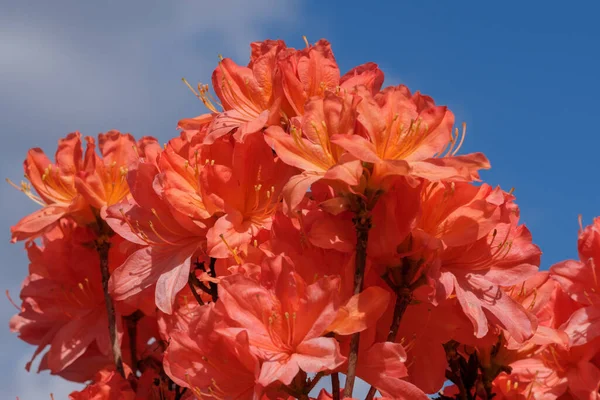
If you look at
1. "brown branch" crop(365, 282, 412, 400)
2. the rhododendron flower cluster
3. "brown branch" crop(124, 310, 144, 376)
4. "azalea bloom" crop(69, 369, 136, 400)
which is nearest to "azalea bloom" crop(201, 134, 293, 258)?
the rhododendron flower cluster

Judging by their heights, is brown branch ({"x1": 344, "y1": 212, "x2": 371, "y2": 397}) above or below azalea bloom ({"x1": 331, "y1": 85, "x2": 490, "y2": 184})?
below

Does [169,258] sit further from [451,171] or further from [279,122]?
[451,171]

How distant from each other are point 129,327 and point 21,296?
1.80 feet

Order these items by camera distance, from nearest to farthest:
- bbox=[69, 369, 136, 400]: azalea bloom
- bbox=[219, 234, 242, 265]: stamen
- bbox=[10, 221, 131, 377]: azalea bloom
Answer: bbox=[219, 234, 242, 265]: stamen
bbox=[69, 369, 136, 400]: azalea bloom
bbox=[10, 221, 131, 377]: azalea bloom

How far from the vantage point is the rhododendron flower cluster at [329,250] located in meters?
2.02

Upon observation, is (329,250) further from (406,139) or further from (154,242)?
(154,242)

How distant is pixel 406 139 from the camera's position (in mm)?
2195

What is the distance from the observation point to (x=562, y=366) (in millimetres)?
3156

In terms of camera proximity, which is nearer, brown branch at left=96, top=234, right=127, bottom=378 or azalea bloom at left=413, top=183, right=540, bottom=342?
azalea bloom at left=413, top=183, right=540, bottom=342

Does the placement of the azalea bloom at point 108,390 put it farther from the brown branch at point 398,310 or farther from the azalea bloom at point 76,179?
the brown branch at point 398,310

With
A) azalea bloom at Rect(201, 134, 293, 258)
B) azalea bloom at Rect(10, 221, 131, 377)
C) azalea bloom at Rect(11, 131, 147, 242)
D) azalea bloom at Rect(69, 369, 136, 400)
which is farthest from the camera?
azalea bloom at Rect(10, 221, 131, 377)

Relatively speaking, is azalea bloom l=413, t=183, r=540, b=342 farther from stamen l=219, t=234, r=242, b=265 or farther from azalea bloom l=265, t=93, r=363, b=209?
stamen l=219, t=234, r=242, b=265

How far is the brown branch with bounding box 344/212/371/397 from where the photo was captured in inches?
76.0

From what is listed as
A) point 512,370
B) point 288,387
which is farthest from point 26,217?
point 512,370
